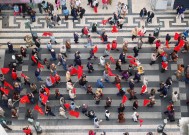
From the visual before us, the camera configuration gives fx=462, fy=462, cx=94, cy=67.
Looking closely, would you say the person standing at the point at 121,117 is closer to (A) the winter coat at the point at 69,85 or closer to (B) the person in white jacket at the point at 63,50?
(A) the winter coat at the point at 69,85

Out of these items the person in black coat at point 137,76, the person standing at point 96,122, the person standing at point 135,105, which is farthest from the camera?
the person in black coat at point 137,76

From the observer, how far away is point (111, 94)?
3916 centimetres

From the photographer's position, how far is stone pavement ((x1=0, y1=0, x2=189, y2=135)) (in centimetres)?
3756

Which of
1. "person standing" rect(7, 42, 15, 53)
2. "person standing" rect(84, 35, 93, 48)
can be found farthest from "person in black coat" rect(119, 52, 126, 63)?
"person standing" rect(7, 42, 15, 53)

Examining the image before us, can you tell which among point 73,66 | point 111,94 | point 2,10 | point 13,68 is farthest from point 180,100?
point 2,10

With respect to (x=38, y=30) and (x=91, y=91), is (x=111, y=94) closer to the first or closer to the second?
(x=91, y=91)

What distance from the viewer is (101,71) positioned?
4034cm

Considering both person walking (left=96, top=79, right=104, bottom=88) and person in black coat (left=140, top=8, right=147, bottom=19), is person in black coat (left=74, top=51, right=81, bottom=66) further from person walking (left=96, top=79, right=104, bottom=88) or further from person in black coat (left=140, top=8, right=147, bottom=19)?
person in black coat (left=140, top=8, right=147, bottom=19)

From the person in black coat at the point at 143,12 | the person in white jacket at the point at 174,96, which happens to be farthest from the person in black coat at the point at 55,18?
the person in white jacket at the point at 174,96

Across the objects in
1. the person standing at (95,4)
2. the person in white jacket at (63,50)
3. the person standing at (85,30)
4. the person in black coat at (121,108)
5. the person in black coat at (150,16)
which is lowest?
the person in black coat at (121,108)

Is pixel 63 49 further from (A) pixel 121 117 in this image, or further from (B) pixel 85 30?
(A) pixel 121 117

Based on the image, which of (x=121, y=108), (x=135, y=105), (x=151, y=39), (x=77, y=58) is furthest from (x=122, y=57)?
(x=121, y=108)

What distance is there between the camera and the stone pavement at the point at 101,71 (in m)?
37.6

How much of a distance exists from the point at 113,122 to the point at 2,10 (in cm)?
1567
